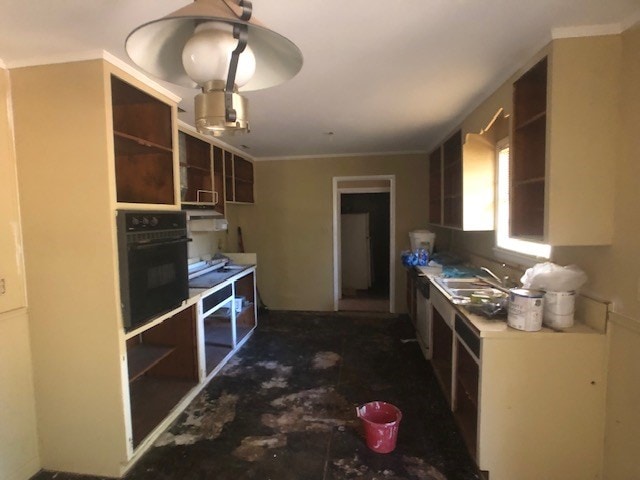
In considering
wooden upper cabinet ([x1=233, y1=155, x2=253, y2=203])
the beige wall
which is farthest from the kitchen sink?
wooden upper cabinet ([x1=233, y1=155, x2=253, y2=203])

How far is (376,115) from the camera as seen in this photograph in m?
2.96

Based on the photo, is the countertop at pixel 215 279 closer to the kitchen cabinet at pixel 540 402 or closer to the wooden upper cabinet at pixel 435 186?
the kitchen cabinet at pixel 540 402

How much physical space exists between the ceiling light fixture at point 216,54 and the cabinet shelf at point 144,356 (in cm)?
198

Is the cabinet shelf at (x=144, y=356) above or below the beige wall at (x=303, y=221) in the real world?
below

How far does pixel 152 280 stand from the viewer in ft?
6.88

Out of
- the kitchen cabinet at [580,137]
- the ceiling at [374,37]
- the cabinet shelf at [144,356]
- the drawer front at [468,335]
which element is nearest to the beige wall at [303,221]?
the ceiling at [374,37]

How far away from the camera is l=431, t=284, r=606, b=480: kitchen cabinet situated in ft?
5.64

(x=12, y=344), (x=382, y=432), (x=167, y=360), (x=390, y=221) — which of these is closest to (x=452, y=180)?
(x=390, y=221)

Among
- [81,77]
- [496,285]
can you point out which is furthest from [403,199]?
[81,77]

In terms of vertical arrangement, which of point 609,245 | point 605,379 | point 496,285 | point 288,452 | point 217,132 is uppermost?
point 217,132

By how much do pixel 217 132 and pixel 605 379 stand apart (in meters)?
2.10

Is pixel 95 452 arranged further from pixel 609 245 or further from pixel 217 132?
pixel 609 245

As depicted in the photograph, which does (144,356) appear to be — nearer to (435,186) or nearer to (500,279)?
(500,279)

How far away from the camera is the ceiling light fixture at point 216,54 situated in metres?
0.67
